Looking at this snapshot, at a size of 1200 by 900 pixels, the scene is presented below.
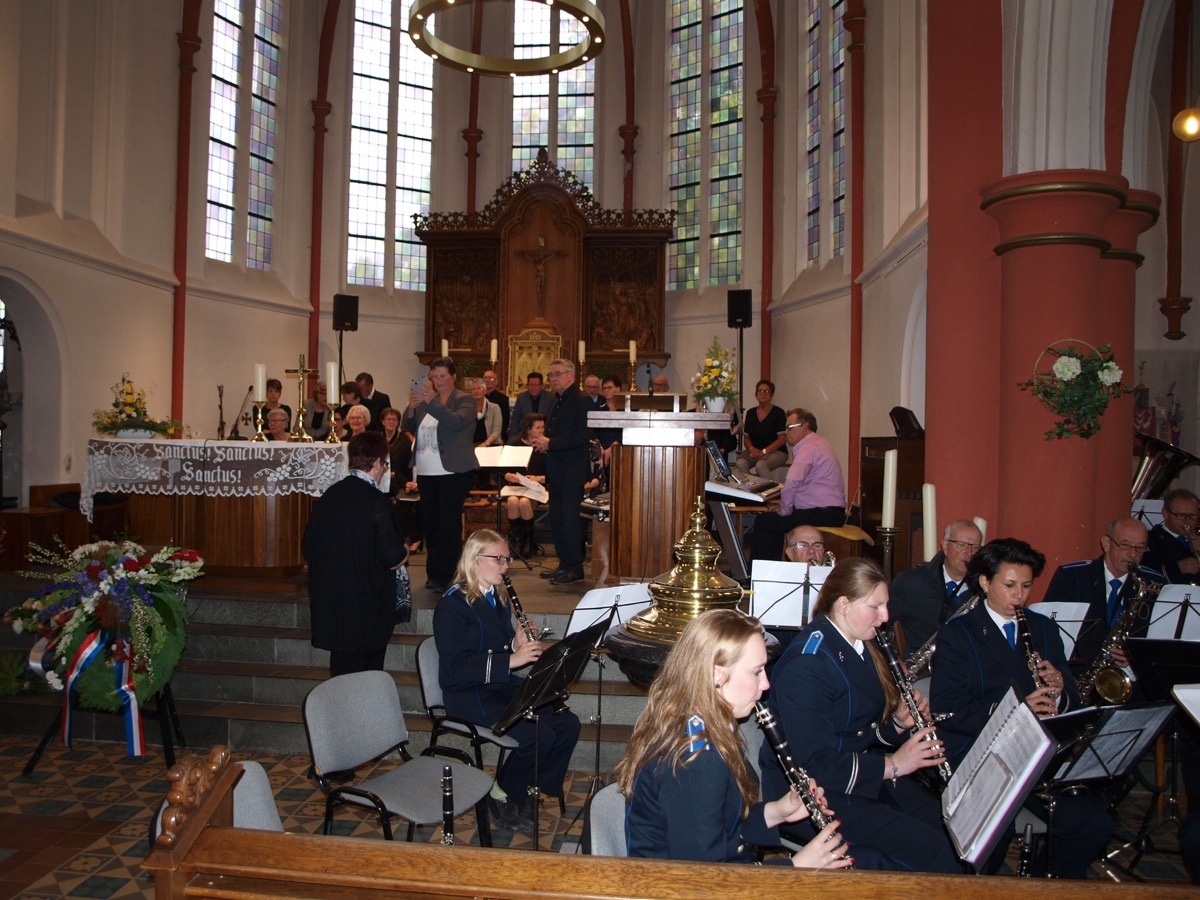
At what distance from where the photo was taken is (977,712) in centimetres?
375

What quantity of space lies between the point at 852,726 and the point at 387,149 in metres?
16.5

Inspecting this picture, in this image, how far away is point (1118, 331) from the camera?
6.35m

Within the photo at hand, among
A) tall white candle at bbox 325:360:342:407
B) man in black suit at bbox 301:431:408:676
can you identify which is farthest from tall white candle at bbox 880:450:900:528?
tall white candle at bbox 325:360:342:407

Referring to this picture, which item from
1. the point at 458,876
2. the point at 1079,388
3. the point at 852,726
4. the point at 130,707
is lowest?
the point at 130,707

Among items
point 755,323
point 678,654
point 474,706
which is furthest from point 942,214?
point 755,323

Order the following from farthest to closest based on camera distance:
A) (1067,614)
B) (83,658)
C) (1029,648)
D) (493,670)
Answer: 1. (83,658)
2. (1067,614)
3. (493,670)
4. (1029,648)

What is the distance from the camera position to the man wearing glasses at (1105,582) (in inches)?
188

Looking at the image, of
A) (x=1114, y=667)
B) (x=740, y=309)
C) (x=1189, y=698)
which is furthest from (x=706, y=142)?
(x=1189, y=698)

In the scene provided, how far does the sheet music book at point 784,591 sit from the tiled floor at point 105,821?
1360mm

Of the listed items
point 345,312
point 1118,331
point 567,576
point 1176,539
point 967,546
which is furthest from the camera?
point 345,312

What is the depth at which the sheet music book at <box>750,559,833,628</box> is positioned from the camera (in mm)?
4445

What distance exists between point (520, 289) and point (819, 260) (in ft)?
16.9

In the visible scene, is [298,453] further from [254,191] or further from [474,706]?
[254,191]

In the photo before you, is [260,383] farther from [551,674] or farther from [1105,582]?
[1105,582]
